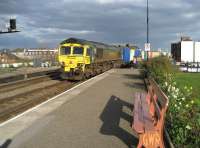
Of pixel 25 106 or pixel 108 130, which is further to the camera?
pixel 25 106

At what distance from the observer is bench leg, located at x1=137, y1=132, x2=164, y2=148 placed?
822 cm

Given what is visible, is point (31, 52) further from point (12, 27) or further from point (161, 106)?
point (161, 106)

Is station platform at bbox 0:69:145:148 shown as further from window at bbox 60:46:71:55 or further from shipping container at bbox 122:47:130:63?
shipping container at bbox 122:47:130:63

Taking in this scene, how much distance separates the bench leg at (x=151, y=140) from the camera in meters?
8.22

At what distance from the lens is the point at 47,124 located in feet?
39.9

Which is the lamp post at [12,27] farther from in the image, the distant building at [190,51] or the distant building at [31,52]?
the distant building at [31,52]

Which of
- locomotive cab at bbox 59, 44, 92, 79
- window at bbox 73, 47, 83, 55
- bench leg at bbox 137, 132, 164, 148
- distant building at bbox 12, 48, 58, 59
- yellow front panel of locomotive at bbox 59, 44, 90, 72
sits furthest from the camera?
distant building at bbox 12, 48, 58, 59

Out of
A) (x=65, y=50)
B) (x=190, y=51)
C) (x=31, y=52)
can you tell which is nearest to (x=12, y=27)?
(x=65, y=50)

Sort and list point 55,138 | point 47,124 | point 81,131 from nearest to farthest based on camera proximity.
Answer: point 55,138 → point 81,131 → point 47,124

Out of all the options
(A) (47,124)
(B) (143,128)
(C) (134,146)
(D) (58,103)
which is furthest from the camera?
(D) (58,103)

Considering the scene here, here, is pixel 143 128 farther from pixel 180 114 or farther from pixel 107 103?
pixel 107 103

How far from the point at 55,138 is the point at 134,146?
193 cm

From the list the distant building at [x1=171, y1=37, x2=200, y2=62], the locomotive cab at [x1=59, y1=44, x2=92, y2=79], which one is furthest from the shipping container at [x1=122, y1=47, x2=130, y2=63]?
the locomotive cab at [x1=59, y1=44, x2=92, y2=79]

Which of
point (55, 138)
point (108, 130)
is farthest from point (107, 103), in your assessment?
point (55, 138)
